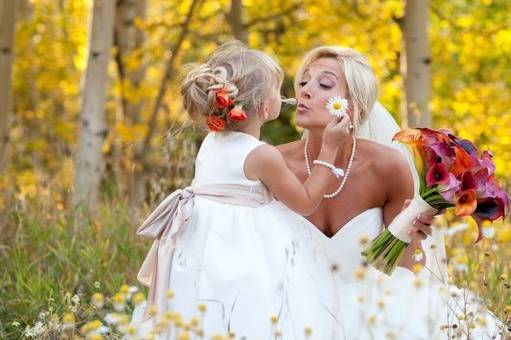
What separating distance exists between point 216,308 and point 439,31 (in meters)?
9.43

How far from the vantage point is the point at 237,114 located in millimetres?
3490

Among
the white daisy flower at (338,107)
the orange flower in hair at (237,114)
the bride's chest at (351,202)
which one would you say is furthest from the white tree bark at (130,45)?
the orange flower in hair at (237,114)

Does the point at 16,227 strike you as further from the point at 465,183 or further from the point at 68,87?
the point at 68,87

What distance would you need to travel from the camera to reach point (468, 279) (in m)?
4.48

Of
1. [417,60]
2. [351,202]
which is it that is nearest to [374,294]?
[351,202]

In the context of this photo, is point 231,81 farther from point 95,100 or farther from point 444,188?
point 95,100

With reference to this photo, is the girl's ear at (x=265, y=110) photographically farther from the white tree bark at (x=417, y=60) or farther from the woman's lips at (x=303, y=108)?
the white tree bark at (x=417, y=60)

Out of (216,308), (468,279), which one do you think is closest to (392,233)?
(216,308)

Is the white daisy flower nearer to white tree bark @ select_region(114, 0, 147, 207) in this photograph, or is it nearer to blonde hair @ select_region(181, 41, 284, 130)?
blonde hair @ select_region(181, 41, 284, 130)

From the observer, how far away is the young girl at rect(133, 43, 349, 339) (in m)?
3.37

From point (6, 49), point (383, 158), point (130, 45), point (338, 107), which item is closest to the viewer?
point (338, 107)

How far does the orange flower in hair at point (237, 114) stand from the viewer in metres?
3.49

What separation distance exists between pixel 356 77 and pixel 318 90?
16 cm

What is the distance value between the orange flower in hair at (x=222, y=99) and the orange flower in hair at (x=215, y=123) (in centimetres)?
6
